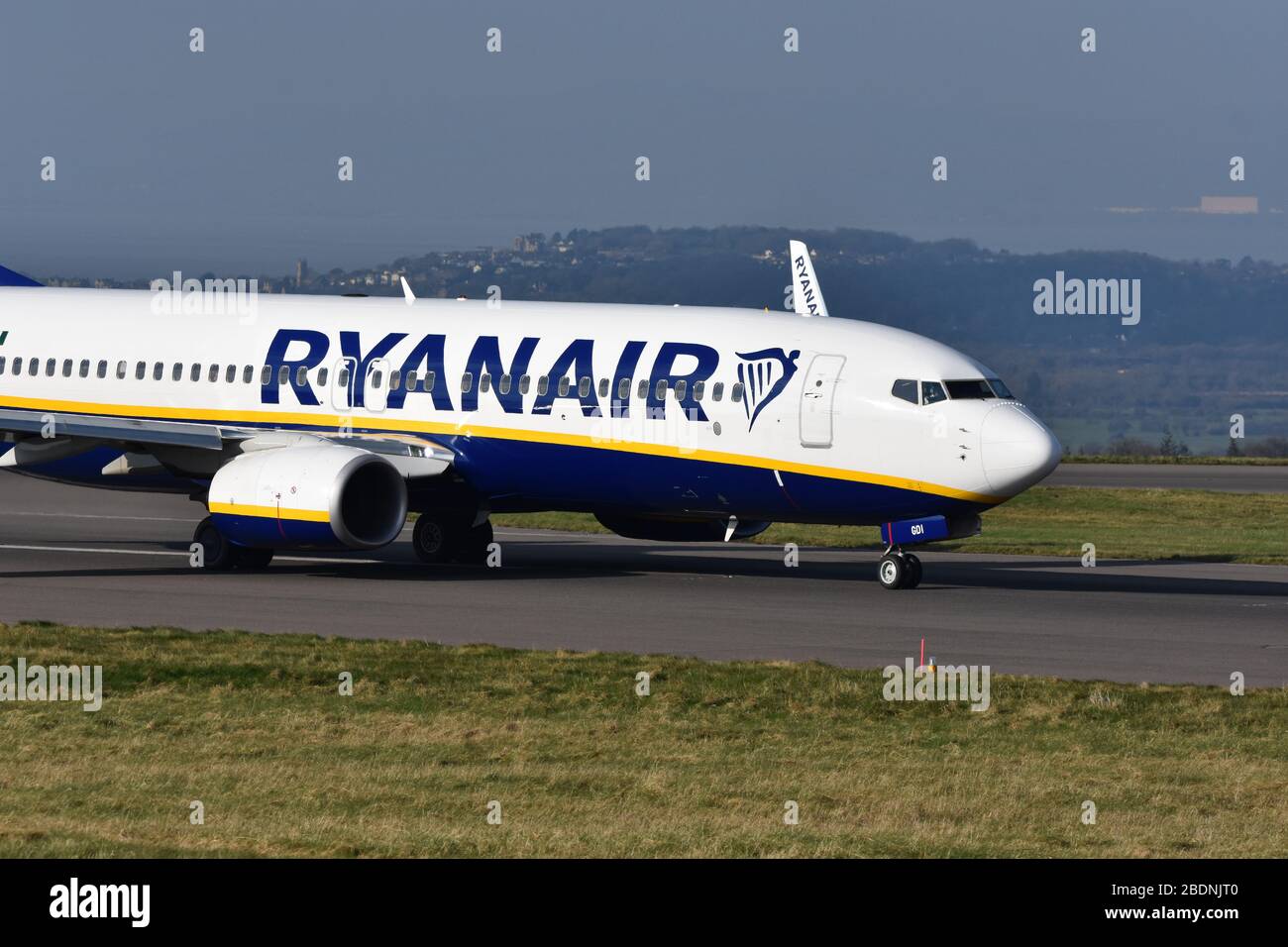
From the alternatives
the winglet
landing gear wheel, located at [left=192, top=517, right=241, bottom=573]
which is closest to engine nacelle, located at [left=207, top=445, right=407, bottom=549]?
landing gear wheel, located at [left=192, top=517, right=241, bottom=573]

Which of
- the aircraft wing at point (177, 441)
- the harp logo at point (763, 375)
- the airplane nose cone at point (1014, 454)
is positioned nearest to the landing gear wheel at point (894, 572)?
the airplane nose cone at point (1014, 454)

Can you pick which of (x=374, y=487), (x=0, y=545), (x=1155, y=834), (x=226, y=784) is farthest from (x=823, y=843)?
(x=0, y=545)

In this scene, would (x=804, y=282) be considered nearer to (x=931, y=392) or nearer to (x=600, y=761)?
(x=931, y=392)

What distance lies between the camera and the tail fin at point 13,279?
39.5 meters

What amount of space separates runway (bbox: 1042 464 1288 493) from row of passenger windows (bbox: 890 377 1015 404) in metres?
28.6

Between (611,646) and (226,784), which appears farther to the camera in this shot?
(611,646)

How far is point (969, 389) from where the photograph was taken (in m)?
29.4

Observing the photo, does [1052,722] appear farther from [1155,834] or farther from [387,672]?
[387,672]

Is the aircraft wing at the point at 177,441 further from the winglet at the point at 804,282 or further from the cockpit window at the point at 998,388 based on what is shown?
the winglet at the point at 804,282

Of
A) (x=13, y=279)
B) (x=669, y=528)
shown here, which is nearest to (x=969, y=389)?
(x=669, y=528)

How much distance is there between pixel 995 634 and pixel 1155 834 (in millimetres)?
10963

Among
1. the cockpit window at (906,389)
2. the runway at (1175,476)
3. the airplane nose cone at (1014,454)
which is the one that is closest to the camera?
the airplane nose cone at (1014,454)

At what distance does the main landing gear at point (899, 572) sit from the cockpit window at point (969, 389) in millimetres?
2747
